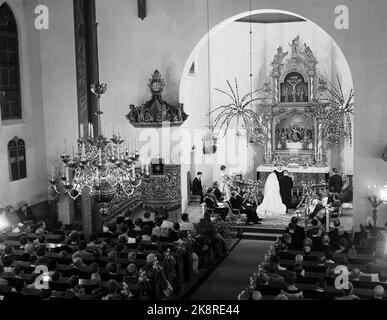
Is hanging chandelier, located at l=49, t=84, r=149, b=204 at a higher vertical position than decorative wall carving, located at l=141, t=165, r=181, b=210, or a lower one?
higher

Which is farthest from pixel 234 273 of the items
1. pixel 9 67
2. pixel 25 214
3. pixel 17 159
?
pixel 9 67

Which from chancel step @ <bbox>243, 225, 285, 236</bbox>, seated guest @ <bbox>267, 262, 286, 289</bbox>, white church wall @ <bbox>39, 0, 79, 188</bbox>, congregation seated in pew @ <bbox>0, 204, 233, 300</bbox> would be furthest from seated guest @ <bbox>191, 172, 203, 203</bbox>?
seated guest @ <bbox>267, 262, 286, 289</bbox>

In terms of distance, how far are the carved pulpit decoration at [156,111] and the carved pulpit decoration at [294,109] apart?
21.6ft

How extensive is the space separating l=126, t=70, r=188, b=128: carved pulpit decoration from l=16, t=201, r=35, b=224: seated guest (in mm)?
4230

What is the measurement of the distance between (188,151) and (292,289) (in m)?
11.8

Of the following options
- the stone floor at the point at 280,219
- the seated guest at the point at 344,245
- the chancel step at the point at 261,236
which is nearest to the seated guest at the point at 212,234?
the chancel step at the point at 261,236

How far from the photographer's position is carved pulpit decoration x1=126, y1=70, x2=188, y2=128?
18656 mm

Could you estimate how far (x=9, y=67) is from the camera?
1888 centimetres

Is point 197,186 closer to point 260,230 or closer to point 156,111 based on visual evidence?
point 260,230

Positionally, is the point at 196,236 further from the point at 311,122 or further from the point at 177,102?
the point at 311,122

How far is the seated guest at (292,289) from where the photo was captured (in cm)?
1049

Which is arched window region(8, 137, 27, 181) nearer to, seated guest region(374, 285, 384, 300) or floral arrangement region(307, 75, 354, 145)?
floral arrangement region(307, 75, 354, 145)

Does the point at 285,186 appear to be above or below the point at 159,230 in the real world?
above
